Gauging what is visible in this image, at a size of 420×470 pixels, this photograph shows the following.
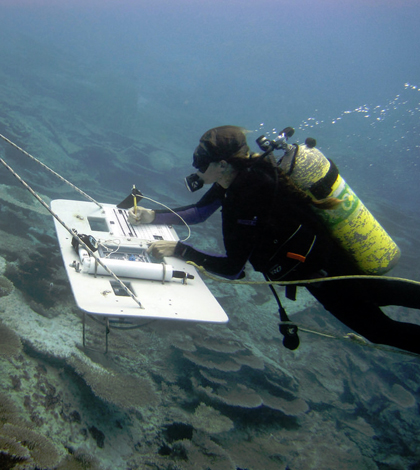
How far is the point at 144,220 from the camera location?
3.25 meters

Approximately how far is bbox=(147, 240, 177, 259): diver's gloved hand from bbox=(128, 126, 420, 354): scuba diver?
0.61 m

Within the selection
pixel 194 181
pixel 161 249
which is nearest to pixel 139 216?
pixel 161 249

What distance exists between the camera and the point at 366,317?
2.13m

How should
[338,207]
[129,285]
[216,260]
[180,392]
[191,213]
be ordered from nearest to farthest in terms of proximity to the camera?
[338,207] < [129,285] < [216,260] < [191,213] < [180,392]

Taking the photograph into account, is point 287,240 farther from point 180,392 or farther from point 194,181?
point 180,392

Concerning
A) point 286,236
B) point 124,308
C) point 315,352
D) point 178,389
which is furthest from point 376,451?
point 124,308

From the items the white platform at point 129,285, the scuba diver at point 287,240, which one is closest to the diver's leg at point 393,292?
the scuba diver at point 287,240

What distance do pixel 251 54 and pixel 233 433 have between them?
102391 millimetres

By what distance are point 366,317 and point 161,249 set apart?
1.72 meters

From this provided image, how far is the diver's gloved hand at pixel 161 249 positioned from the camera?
2643 millimetres

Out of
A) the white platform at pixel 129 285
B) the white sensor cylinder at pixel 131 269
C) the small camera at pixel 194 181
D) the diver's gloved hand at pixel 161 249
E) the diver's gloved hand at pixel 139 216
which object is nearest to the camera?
the white platform at pixel 129 285

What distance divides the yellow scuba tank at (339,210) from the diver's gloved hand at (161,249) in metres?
1.22

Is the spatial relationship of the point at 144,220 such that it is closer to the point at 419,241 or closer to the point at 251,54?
the point at 419,241

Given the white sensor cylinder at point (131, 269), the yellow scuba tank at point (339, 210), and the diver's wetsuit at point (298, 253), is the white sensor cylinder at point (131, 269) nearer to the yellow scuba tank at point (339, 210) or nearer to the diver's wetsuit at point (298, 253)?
the diver's wetsuit at point (298, 253)
